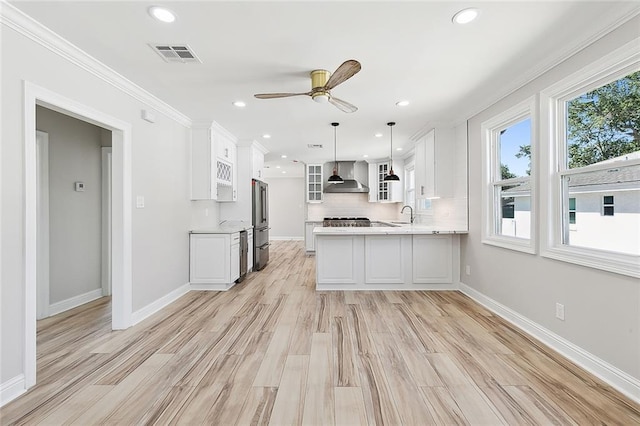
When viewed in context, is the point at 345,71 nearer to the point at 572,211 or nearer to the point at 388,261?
the point at 572,211

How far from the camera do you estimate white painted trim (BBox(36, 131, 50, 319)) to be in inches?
129

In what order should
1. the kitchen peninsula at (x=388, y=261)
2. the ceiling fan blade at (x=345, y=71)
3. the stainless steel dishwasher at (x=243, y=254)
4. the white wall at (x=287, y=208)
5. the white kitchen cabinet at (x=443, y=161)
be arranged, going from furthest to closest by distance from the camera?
the white wall at (x=287, y=208), the stainless steel dishwasher at (x=243, y=254), the white kitchen cabinet at (x=443, y=161), the kitchen peninsula at (x=388, y=261), the ceiling fan blade at (x=345, y=71)

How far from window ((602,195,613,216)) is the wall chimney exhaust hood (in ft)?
18.9

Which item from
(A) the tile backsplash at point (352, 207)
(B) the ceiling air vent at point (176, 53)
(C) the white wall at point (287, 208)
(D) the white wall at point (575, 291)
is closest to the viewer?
(D) the white wall at point (575, 291)

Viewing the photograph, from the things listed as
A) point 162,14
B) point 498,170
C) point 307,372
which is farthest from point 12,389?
point 498,170

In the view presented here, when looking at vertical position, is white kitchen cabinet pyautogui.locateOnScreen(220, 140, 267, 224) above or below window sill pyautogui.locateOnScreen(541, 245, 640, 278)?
above

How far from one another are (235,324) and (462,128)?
13.1ft

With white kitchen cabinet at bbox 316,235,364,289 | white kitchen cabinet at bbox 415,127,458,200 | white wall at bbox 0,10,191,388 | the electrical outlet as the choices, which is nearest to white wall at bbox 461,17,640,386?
the electrical outlet

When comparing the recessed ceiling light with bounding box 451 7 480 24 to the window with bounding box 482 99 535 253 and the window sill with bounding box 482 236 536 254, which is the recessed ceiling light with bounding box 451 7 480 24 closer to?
the window with bounding box 482 99 535 253

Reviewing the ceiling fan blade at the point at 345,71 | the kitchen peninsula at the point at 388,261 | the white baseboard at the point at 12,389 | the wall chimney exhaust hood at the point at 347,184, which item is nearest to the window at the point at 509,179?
the kitchen peninsula at the point at 388,261

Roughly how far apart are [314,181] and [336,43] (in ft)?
19.6

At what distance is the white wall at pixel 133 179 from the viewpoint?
1907mm

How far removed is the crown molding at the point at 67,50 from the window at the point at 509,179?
3.95 meters

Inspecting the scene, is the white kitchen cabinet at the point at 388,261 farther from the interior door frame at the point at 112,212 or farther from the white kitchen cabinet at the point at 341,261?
the interior door frame at the point at 112,212
